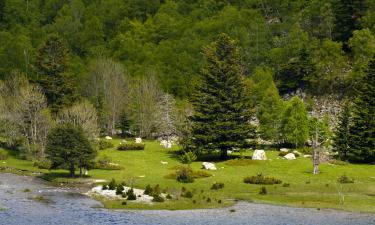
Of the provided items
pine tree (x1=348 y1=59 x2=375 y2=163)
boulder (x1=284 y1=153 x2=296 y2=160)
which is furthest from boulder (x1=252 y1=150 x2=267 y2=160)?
pine tree (x1=348 y1=59 x2=375 y2=163)

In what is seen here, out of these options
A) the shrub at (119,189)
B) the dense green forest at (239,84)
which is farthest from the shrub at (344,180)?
the shrub at (119,189)

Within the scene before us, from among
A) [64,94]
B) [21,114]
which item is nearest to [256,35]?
[64,94]

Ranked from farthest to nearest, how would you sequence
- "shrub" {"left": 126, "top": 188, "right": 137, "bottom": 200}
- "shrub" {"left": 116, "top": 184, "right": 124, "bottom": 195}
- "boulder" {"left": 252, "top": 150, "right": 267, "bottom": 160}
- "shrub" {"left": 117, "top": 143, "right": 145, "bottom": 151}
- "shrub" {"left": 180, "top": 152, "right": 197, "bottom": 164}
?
"shrub" {"left": 117, "top": 143, "right": 145, "bottom": 151} < "boulder" {"left": 252, "top": 150, "right": 267, "bottom": 160} < "shrub" {"left": 180, "top": 152, "right": 197, "bottom": 164} < "shrub" {"left": 116, "top": 184, "right": 124, "bottom": 195} < "shrub" {"left": 126, "top": 188, "right": 137, "bottom": 200}

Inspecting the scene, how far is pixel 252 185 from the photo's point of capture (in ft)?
278

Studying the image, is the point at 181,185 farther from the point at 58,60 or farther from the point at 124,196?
the point at 58,60

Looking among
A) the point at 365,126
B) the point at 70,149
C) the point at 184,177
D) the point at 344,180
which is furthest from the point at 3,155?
the point at 365,126

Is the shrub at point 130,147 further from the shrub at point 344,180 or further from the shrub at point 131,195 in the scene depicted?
the shrub at point 344,180

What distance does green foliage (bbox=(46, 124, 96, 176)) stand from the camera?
90.3 metres

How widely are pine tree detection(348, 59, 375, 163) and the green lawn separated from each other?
6137 millimetres

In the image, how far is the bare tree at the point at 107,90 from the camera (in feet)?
508

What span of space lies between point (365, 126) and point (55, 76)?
255 feet

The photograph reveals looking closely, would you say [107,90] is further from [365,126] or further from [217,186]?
[217,186]

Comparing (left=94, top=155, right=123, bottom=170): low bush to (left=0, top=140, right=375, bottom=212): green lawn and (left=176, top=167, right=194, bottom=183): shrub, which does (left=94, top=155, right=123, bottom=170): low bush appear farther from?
(left=176, top=167, right=194, bottom=183): shrub

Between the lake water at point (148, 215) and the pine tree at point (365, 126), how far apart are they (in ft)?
144
